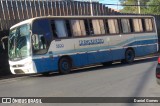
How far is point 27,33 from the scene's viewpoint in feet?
59.6

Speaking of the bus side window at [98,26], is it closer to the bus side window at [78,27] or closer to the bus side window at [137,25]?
Result: the bus side window at [78,27]

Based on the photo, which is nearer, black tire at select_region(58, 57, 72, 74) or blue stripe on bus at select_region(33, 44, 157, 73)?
blue stripe on bus at select_region(33, 44, 157, 73)

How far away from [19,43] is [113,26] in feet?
22.6

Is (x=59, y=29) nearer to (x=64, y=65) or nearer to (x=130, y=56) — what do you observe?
(x=64, y=65)

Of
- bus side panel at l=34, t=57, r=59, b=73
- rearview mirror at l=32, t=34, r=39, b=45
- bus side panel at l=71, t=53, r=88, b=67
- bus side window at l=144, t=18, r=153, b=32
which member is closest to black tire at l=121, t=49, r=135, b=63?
bus side window at l=144, t=18, r=153, b=32

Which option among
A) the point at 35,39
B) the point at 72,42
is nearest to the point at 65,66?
the point at 72,42

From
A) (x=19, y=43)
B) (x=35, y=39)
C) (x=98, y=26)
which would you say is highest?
(x=98, y=26)

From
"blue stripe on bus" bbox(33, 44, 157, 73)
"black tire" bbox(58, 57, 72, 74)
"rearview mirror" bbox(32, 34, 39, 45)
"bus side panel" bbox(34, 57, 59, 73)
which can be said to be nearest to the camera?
"bus side panel" bbox(34, 57, 59, 73)

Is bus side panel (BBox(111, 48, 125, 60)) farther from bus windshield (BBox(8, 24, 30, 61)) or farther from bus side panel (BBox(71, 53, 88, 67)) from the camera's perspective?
bus windshield (BBox(8, 24, 30, 61))

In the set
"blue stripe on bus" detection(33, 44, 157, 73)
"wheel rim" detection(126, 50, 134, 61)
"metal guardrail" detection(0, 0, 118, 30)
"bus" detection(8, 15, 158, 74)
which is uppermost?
"metal guardrail" detection(0, 0, 118, 30)

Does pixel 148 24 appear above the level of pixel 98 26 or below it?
below

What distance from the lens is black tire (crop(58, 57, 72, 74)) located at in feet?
62.9

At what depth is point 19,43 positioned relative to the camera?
60.8ft

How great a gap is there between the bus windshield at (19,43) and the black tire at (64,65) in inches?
79.7
